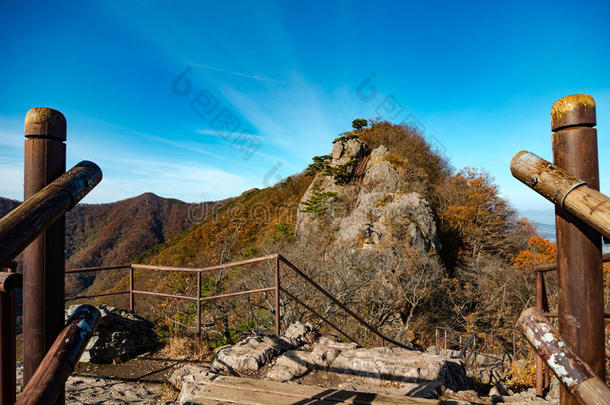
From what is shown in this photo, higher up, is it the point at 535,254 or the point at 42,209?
the point at 42,209

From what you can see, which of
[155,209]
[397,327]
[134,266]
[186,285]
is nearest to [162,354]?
[134,266]

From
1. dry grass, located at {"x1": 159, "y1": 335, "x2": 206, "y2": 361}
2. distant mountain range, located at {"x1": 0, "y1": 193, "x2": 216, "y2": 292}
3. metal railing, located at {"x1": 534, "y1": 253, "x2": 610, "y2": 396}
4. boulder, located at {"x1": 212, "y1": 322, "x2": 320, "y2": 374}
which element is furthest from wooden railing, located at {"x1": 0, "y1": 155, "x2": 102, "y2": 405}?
distant mountain range, located at {"x1": 0, "y1": 193, "x2": 216, "y2": 292}

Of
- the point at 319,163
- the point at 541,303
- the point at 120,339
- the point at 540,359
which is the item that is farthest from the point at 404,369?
the point at 319,163

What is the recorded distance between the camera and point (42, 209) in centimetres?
95

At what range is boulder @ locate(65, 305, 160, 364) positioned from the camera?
4152mm

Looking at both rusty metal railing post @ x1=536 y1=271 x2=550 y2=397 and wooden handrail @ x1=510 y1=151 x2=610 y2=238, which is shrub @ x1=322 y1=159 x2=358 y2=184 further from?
wooden handrail @ x1=510 y1=151 x2=610 y2=238

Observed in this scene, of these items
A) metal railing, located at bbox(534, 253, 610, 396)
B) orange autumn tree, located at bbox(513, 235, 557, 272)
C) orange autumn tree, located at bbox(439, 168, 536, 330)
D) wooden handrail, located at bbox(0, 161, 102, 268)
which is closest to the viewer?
wooden handrail, located at bbox(0, 161, 102, 268)

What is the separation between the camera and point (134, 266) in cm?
477

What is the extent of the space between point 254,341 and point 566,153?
3.32m

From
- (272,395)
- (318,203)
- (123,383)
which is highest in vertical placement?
(318,203)

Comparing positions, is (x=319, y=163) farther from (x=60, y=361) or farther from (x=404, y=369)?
(x=60, y=361)

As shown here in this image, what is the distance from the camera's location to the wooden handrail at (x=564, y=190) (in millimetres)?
941

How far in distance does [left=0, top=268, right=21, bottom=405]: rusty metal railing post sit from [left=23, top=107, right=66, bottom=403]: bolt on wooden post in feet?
0.14

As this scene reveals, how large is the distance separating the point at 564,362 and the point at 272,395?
1700 millimetres
